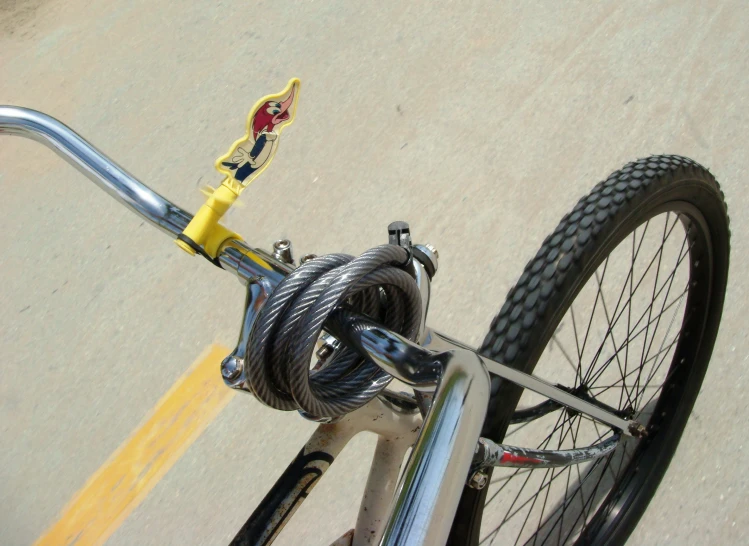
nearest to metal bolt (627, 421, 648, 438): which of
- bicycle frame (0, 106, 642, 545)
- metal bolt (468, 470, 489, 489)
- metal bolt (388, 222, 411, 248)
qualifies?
bicycle frame (0, 106, 642, 545)

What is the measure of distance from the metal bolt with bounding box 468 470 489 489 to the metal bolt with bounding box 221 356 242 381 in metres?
0.58

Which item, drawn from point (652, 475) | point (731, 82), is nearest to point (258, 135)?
point (652, 475)

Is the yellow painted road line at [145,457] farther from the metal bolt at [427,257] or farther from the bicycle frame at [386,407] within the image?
the metal bolt at [427,257]

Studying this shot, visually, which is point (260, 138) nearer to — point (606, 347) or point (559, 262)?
point (559, 262)

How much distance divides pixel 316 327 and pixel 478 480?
650 millimetres

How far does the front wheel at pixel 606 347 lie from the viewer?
50.3 inches

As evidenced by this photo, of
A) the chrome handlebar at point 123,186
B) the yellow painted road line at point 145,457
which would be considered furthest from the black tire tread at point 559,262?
the yellow painted road line at point 145,457

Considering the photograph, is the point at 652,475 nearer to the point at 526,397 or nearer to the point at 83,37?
the point at 526,397

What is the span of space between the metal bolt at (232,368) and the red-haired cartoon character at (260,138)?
22 cm

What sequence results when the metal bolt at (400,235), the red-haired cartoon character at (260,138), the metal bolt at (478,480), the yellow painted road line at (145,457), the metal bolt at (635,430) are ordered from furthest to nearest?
1. the yellow painted road line at (145,457)
2. the metal bolt at (635,430)
3. the metal bolt at (478,480)
4. the metal bolt at (400,235)
5. the red-haired cartoon character at (260,138)

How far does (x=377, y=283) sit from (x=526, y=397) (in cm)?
146

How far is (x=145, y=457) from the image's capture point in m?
2.23

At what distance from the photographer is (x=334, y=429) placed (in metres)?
1.17

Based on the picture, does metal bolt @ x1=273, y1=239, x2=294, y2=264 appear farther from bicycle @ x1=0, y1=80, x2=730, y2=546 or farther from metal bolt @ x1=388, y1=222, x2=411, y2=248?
metal bolt @ x1=388, y1=222, x2=411, y2=248
